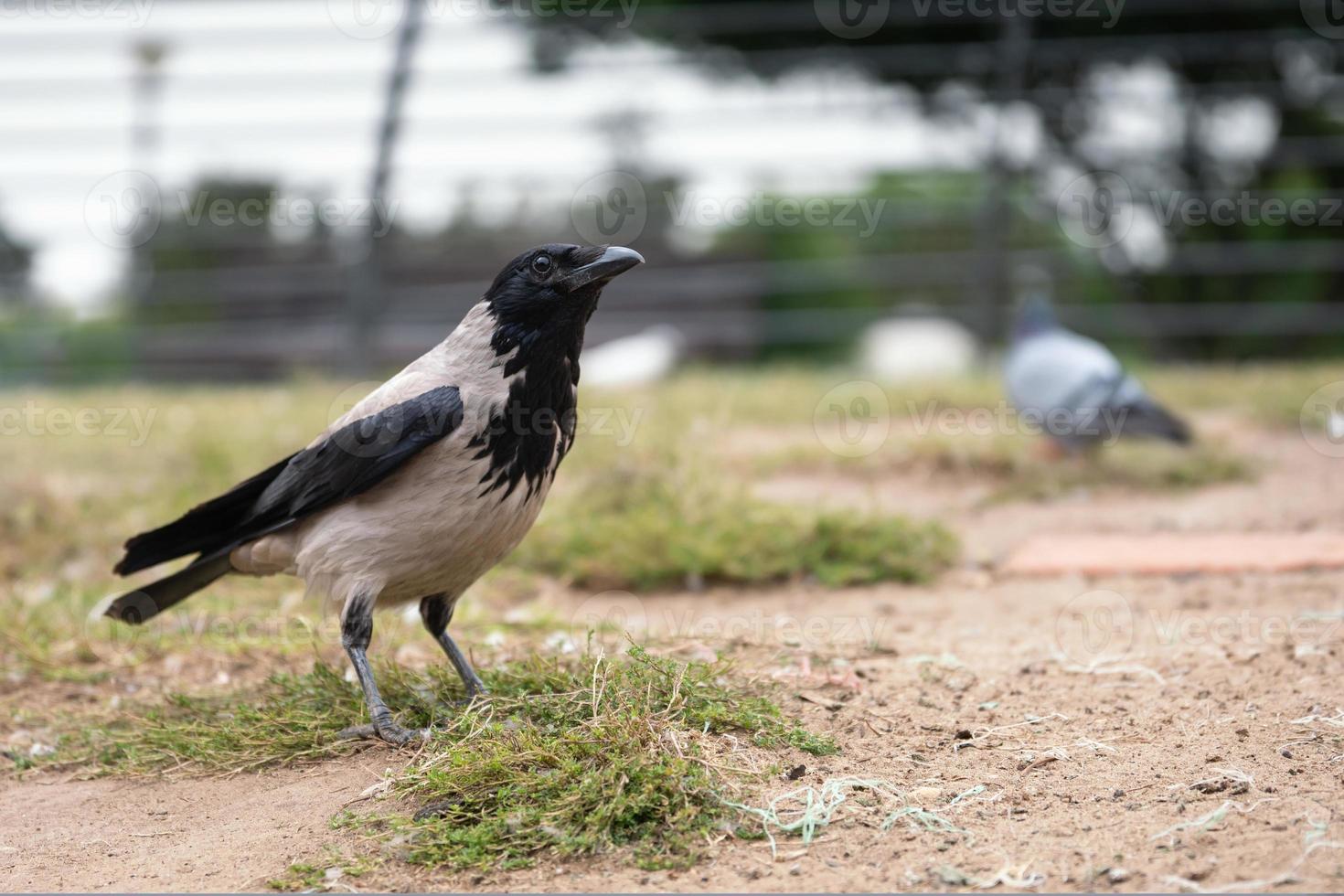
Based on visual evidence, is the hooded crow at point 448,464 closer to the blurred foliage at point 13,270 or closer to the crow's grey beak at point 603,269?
the crow's grey beak at point 603,269

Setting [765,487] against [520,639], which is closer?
[520,639]

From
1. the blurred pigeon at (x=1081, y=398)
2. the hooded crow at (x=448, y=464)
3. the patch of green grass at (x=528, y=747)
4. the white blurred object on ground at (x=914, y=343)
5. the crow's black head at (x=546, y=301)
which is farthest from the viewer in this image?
the white blurred object on ground at (x=914, y=343)

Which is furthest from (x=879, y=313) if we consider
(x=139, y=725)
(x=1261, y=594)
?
Result: (x=139, y=725)

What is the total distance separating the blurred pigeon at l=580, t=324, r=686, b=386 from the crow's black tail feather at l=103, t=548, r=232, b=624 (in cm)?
437

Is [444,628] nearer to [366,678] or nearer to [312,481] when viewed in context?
[366,678]

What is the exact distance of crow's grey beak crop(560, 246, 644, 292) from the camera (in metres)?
3.13

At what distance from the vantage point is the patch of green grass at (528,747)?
2.38 meters

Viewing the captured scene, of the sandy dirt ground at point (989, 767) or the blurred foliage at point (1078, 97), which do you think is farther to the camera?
the blurred foliage at point (1078, 97)

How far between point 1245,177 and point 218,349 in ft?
29.8

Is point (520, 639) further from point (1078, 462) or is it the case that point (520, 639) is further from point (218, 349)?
point (218, 349)

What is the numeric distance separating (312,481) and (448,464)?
430 millimetres

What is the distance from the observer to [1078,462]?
19.1 feet

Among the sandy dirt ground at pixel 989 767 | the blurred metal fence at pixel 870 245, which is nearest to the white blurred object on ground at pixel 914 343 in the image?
the blurred metal fence at pixel 870 245

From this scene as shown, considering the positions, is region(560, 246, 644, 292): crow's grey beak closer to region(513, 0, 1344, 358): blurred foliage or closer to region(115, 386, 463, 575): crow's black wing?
region(115, 386, 463, 575): crow's black wing
